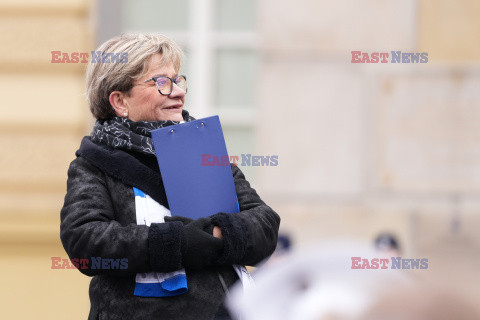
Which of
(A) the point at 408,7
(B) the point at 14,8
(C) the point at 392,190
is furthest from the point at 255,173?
(B) the point at 14,8

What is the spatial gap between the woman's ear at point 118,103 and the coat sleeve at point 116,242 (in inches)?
13.1

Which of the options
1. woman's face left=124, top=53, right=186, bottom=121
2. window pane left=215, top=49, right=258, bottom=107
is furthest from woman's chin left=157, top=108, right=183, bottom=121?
window pane left=215, top=49, right=258, bottom=107

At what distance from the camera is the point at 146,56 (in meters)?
2.20

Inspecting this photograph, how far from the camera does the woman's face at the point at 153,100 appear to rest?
2217 millimetres

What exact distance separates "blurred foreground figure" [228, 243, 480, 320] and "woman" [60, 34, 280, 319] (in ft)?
3.41

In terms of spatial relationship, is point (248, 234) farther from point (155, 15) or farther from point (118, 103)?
point (155, 15)

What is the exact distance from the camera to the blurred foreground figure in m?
0.78

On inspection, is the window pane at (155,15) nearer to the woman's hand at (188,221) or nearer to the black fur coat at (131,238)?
the black fur coat at (131,238)

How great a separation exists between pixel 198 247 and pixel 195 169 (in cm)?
28

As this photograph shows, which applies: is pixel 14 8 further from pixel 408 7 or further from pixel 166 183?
pixel 166 183

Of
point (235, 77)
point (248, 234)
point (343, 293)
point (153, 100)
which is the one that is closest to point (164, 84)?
point (153, 100)

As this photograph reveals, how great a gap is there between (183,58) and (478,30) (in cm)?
496

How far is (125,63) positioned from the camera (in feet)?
7.25

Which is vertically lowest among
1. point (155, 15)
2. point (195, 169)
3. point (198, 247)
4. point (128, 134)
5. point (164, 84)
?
point (198, 247)
